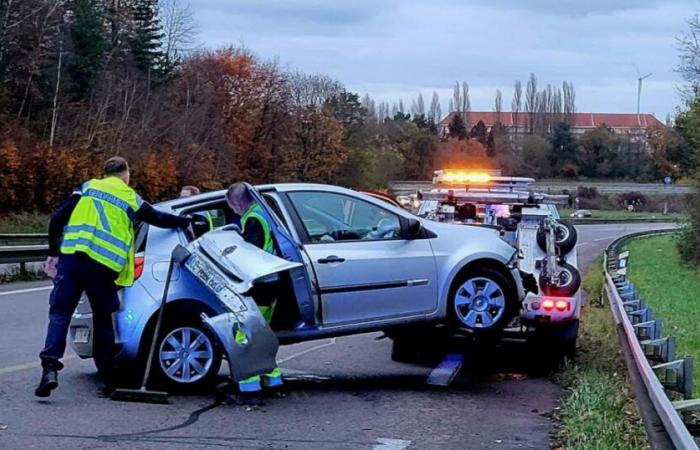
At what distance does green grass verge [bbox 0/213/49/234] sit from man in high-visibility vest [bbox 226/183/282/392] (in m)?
29.1

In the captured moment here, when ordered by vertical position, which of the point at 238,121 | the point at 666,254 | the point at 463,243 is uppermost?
the point at 238,121

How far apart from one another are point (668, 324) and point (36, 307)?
869cm

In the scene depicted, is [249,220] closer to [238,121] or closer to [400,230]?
[400,230]

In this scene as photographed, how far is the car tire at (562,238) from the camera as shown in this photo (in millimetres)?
10648

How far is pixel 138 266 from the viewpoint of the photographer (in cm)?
852

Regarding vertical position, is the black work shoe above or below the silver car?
below

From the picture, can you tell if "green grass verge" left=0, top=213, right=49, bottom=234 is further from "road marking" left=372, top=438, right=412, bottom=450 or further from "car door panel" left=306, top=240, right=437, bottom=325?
"road marking" left=372, top=438, right=412, bottom=450

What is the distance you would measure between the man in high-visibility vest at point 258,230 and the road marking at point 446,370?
5.69 feet

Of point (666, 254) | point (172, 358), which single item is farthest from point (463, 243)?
→ point (666, 254)

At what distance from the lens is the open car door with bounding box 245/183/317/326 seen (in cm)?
860

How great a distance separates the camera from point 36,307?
14.5 metres

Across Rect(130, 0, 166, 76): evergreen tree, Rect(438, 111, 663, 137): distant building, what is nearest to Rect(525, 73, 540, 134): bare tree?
Rect(438, 111, 663, 137): distant building

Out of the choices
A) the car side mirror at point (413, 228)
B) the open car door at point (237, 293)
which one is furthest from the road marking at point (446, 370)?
the open car door at point (237, 293)

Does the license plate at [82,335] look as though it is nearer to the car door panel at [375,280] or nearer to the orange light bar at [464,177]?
the car door panel at [375,280]
